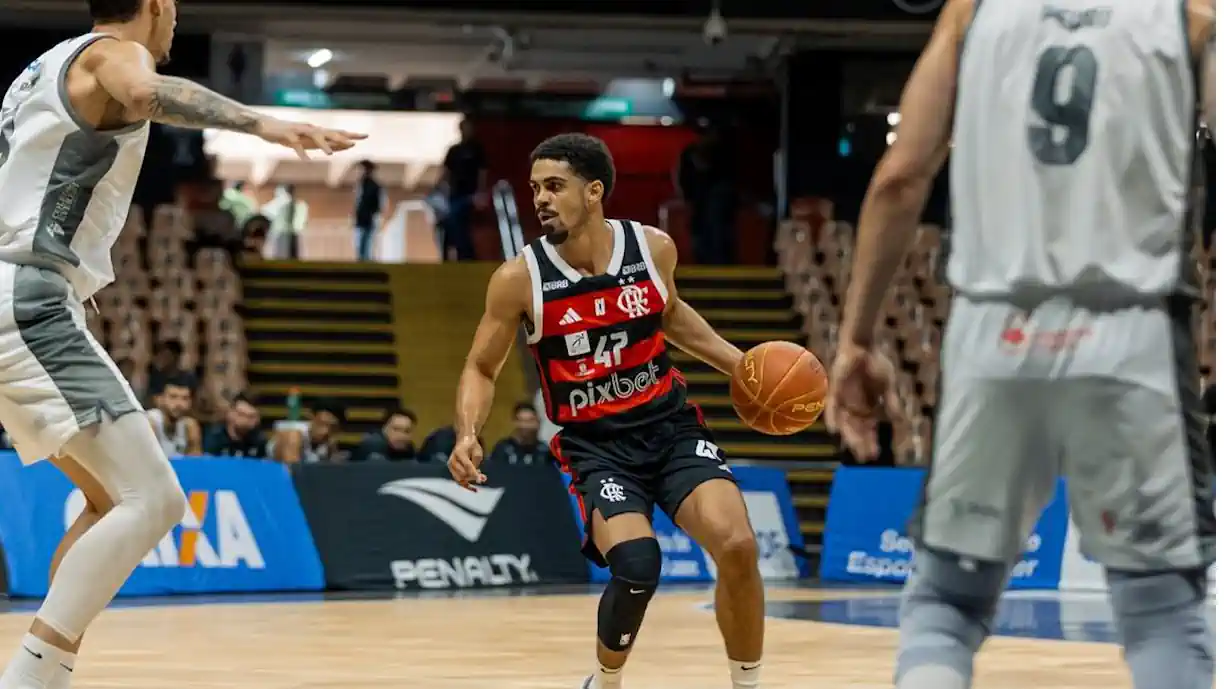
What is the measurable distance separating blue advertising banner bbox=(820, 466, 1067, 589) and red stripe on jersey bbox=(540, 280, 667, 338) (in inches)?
309

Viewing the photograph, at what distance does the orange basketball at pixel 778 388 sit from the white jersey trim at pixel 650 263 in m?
0.45

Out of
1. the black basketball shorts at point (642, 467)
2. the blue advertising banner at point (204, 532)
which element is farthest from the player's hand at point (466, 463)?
the blue advertising banner at point (204, 532)

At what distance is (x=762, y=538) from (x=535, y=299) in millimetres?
8656

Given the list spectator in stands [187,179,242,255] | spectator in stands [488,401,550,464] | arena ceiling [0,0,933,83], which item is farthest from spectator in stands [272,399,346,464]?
arena ceiling [0,0,933,83]

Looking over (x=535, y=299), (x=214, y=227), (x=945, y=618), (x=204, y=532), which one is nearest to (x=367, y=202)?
(x=214, y=227)

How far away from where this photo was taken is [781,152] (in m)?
26.0

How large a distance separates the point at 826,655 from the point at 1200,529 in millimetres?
5572

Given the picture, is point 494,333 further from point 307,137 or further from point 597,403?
point 307,137

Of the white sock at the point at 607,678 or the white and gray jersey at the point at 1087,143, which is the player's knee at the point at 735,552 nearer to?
the white sock at the point at 607,678

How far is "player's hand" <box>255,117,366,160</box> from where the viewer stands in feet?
15.4

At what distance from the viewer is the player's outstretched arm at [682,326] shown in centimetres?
654

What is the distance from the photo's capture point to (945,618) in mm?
3256

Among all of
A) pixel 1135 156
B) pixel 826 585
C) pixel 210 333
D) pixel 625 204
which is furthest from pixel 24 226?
pixel 625 204

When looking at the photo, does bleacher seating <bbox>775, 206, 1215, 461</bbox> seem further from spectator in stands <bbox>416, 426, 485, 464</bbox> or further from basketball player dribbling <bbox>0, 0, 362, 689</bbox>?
basketball player dribbling <bbox>0, 0, 362, 689</bbox>
